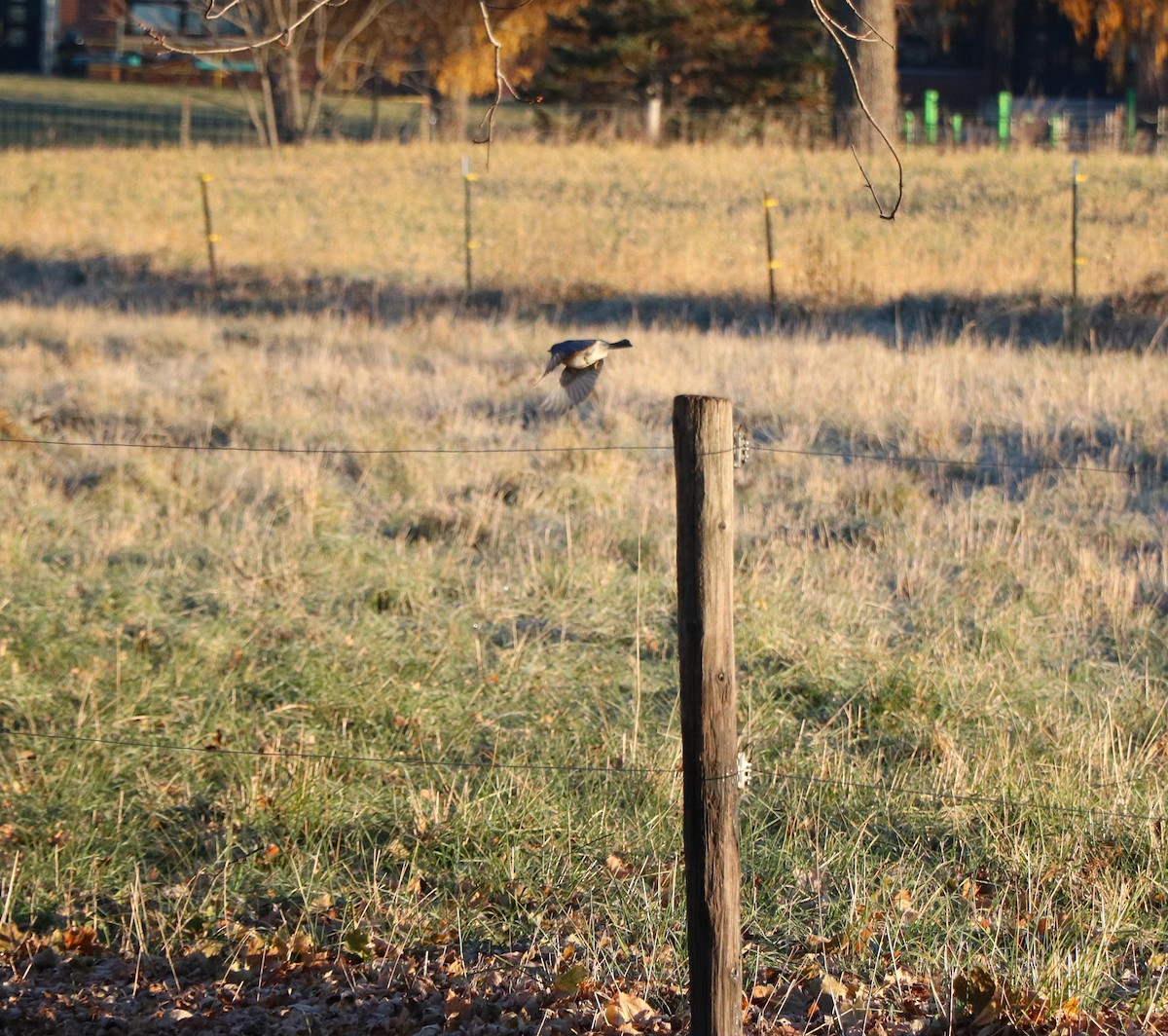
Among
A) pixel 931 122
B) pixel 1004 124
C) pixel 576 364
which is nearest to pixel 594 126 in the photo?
pixel 931 122

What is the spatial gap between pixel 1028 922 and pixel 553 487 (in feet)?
15.9


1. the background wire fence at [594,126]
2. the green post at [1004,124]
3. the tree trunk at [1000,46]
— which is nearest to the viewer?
the green post at [1004,124]

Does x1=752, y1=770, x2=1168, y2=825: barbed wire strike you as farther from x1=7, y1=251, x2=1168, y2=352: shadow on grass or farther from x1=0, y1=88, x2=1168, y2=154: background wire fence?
x1=0, y1=88, x2=1168, y2=154: background wire fence

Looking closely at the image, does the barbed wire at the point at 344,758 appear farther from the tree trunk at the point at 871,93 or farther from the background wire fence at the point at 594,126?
the tree trunk at the point at 871,93

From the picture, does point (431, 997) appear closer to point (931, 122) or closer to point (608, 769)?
point (608, 769)

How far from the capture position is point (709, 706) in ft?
10.2

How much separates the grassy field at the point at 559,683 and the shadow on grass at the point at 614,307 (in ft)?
4.71

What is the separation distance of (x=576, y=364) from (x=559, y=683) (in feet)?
8.18

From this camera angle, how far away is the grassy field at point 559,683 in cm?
398

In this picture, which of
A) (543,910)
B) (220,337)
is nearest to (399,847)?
(543,910)

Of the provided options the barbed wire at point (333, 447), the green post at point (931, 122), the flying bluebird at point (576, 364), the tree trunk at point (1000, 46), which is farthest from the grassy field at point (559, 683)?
the tree trunk at point (1000, 46)

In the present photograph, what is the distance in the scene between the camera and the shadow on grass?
1360cm

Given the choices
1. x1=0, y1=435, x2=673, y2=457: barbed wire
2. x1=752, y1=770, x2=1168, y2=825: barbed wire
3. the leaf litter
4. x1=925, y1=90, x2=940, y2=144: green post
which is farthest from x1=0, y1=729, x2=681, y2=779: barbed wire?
x1=925, y1=90, x2=940, y2=144: green post

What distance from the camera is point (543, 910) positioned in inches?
163
